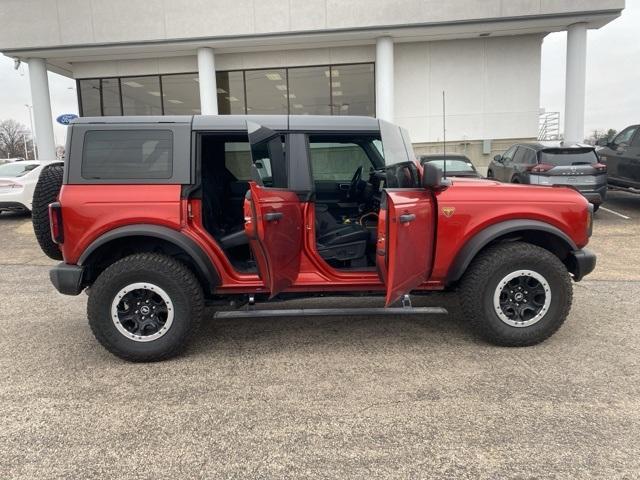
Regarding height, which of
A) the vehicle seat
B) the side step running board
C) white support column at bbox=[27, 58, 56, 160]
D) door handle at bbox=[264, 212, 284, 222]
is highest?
white support column at bbox=[27, 58, 56, 160]

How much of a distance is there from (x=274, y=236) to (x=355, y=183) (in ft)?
4.84

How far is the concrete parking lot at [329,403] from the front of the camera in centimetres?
261

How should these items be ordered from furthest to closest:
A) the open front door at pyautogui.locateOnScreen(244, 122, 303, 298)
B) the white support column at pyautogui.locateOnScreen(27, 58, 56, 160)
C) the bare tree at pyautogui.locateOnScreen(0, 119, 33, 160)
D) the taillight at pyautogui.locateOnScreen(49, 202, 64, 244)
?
the bare tree at pyautogui.locateOnScreen(0, 119, 33, 160)
the white support column at pyautogui.locateOnScreen(27, 58, 56, 160)
the taillight at pyautogui.locateOnScreen(49, 202, 64, 244)
the open front door at pyautogui.locateOnScreen(244, 122, 303, 298)

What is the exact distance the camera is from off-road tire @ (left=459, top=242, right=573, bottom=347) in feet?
12.9

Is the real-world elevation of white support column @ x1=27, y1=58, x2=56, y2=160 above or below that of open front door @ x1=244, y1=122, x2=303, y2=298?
above

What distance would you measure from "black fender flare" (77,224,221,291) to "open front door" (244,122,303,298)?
0.46 meters

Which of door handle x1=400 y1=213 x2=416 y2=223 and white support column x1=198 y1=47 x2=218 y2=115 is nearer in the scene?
door handle x1=400 y1=213 x2=416 y2=223

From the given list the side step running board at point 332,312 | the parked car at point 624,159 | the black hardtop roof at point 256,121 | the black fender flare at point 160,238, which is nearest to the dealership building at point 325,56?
the parked car at point 624,159

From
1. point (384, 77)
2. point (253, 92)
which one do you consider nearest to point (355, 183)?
point (384, 77)

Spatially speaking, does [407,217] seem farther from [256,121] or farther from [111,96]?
[111,96]

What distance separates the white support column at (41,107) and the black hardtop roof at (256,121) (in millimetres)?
14039

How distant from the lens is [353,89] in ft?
52.2

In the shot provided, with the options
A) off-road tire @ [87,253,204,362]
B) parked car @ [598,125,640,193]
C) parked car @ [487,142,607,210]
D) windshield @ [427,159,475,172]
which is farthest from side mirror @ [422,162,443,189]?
parked car @ [598,125,640,193]

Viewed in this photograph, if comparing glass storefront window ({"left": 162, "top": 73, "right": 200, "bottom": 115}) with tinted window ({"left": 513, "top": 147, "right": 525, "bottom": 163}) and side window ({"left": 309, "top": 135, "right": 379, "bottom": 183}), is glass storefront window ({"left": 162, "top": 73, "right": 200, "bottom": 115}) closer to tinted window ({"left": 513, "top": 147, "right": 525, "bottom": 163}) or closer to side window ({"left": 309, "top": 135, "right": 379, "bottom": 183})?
tinted window ({"left": 513, "top": 147, "right": 525, "bottom": 163})
